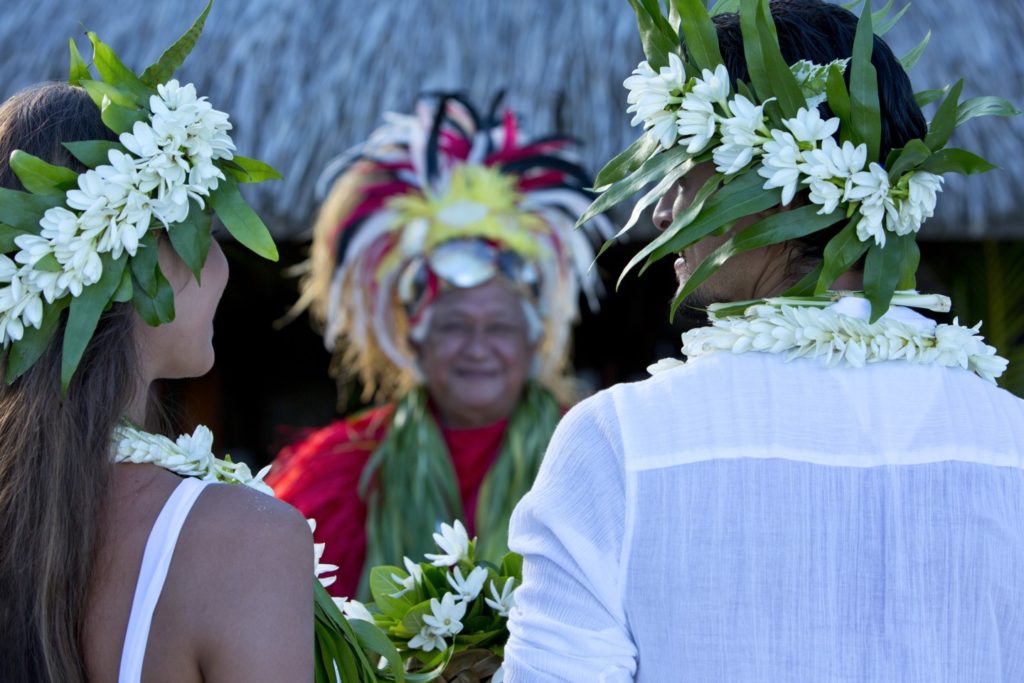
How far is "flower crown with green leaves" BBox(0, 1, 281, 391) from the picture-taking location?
1.53 meters

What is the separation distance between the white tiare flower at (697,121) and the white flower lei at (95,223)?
59 cm

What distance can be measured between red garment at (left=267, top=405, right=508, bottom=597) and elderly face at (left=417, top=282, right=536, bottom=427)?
7 cm

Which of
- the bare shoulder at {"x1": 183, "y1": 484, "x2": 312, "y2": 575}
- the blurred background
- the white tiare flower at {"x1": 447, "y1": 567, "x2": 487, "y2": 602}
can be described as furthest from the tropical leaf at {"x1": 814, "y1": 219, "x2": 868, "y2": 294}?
the blurred background

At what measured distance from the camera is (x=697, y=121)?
4.96 feet

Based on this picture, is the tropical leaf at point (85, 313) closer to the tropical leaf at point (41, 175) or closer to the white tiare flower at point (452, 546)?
the tropical leaf at point (41, 175)

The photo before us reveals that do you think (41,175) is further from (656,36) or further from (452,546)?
(452,546)

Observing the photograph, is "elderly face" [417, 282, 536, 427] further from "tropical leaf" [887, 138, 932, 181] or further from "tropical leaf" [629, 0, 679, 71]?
"tropical leaf" [887, 138, 932, 181]

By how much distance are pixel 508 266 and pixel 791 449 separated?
228cm

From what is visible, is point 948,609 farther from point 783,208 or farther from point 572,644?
point 783,208

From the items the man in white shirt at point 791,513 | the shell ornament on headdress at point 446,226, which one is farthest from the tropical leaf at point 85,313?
the shell ornament on headdress at point 446,226

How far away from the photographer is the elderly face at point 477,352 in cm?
357

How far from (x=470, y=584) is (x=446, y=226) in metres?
1.77

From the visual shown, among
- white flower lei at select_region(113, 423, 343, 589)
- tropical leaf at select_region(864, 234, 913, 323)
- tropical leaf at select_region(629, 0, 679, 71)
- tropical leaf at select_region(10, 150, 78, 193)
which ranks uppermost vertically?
tropical leaf at select_region(629, 0, 679, 71)

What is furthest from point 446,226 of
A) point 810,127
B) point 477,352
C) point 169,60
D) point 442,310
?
point 810,127
